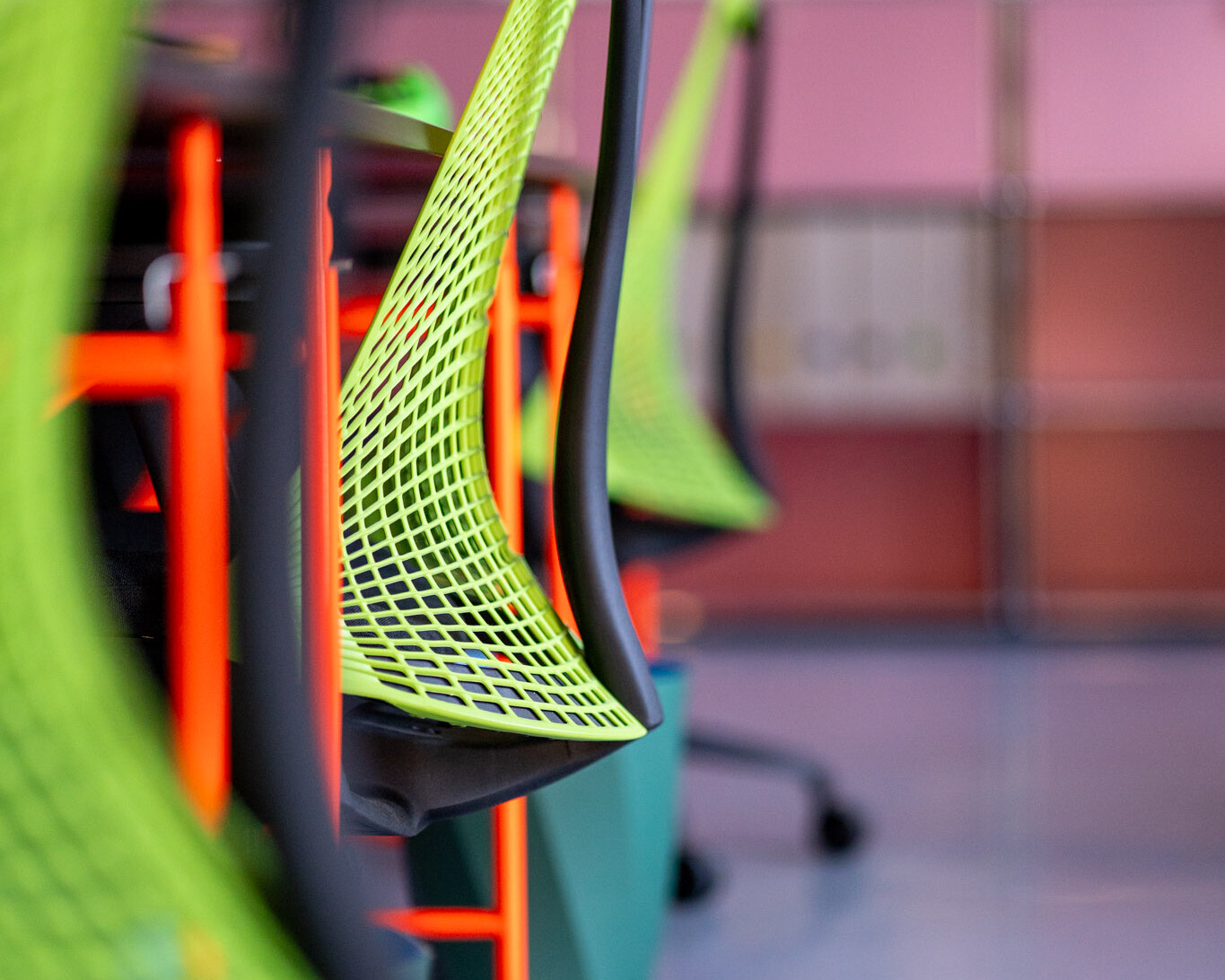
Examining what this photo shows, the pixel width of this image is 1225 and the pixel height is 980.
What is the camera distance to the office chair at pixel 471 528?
0.75m

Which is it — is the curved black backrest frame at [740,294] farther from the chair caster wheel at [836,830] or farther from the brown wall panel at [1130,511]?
the brown wall panel at [1130,511]

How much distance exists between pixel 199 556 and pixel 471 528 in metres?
A: 0.25

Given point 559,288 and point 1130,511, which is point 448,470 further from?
point 1130,511

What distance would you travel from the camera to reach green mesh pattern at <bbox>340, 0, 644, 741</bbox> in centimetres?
75

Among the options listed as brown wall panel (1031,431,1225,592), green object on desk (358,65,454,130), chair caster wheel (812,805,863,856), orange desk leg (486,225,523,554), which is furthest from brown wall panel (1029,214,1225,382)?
orange desk leg (486,225,523,554)

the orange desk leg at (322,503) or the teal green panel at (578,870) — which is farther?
the teal green panel at (578,870)

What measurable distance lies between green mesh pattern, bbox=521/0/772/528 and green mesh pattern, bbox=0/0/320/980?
121cm

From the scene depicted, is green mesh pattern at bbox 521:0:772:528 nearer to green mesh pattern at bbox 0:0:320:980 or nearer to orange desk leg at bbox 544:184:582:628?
orange desk leg at bbox 544:184:582:628

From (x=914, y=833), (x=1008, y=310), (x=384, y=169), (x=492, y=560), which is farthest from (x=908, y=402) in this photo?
(x=492, y=560)

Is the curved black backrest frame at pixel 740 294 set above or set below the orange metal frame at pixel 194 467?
above

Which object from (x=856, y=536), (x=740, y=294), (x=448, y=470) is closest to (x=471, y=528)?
(x=448, y=470)

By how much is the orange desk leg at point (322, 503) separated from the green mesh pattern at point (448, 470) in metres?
0.03

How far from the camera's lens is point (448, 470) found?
2.57 ft

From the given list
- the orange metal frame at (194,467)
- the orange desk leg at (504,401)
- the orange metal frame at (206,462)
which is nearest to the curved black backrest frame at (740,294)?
the orange desk leg at (504,401)
